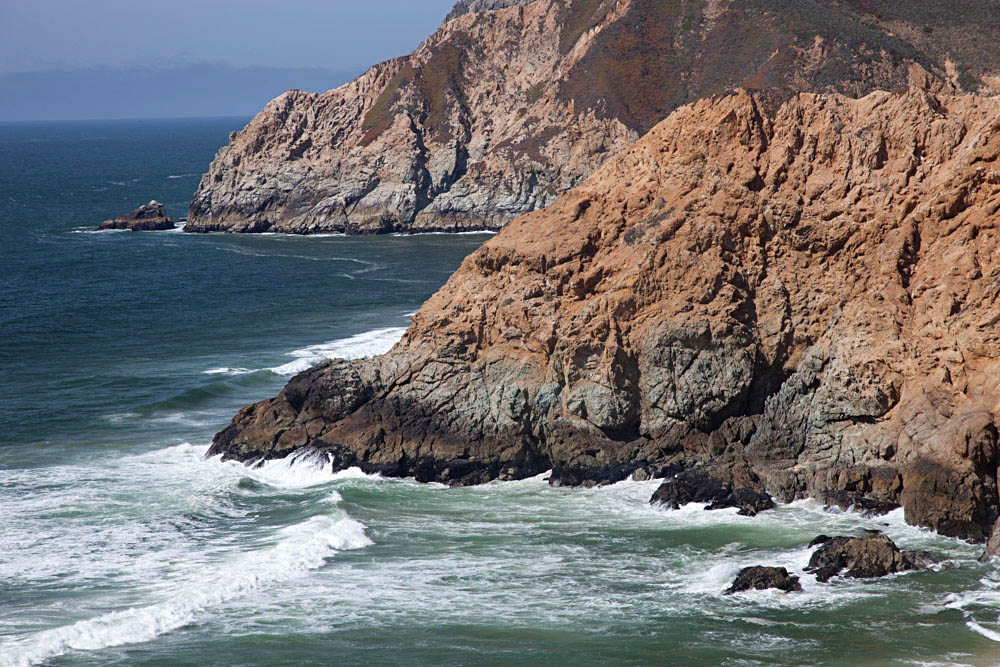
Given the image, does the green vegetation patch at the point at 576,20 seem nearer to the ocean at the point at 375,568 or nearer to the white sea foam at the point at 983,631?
the ocean at the point at 375,568

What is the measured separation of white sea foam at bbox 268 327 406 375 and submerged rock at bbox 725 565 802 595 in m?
25.3

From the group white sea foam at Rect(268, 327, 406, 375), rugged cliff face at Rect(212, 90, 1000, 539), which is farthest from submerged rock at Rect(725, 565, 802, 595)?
white sea foam at Rect(268, 327, 406, 375)

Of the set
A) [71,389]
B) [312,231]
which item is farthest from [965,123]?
[312,231]

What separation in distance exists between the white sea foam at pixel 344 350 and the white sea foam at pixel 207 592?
18.8 m

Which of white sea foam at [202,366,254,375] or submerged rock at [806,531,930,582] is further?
white sea foam at [202,366,254,375]

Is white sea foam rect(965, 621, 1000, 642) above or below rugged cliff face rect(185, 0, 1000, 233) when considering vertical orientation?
below

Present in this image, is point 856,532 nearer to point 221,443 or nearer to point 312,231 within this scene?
point 221,443

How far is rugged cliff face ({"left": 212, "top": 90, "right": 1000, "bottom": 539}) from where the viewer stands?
22.8 m

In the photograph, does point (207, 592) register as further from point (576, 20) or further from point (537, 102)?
point (576, 20)

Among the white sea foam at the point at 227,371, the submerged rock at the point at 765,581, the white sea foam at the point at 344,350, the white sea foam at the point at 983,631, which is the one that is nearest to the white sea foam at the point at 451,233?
the white sea foam at the point at 344,350

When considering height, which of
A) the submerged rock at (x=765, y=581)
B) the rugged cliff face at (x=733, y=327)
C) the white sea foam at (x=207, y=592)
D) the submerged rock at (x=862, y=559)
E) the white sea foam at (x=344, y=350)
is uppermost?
the rugged cliff face at (x=733, y=327)

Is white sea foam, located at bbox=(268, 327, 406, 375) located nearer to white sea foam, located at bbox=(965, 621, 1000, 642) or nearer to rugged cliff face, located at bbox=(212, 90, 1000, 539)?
rugged cliff face, located at bbox=(212, 90, 1000, 539)

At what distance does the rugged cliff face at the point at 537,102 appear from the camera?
324 feet

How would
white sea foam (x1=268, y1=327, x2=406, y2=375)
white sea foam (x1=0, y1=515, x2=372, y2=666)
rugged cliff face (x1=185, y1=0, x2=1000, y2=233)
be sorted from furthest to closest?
rugged cliff face (x1=185, y1=0, x2=1000, y2=233) → white sea foam (x1=268, y1=327, x2=406, y2=375) → white sea foam (x1=0, y1=515, x2=372, y2=666)
